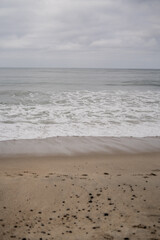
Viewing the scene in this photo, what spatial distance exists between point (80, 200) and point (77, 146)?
3.06 m

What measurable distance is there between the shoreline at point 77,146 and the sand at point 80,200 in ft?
2.51

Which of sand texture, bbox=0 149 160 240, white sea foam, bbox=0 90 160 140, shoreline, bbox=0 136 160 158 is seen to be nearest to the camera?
sand texture, bbox=0 149 160 240

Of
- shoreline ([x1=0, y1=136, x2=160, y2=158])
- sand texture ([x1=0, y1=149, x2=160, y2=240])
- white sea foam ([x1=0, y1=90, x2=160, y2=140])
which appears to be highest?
white sea foam ([x1=0, y1=90, x2=160, y2=140])

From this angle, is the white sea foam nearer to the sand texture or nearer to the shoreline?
the shoreline

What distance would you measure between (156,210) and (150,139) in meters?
4.20

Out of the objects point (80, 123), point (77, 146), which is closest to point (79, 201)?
point (77, 146)

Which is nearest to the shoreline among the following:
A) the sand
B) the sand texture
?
the sand

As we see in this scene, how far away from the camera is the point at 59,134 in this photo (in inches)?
287

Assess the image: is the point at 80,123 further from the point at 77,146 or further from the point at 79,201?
the point at 79,201

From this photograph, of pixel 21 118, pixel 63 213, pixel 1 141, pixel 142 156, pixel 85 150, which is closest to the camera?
pixel 63 213

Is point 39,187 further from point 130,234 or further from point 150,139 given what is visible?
point 150,139

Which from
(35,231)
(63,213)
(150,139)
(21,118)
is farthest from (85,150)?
(21,118)

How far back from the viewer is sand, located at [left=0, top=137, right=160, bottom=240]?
2582 millimetres

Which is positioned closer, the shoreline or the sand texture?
the sand texture
